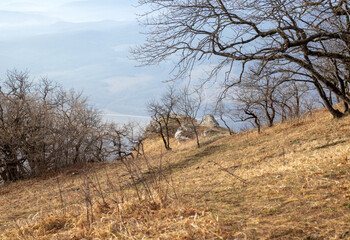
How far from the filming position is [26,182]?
1909 centimetres

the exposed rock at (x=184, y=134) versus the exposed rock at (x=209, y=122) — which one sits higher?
the exposed rock at (x=209, y=122)

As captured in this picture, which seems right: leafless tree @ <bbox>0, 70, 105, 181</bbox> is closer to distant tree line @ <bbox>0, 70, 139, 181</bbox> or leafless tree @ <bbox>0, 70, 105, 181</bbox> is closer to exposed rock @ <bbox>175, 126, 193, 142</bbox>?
distant tree line @ <bbox>0, 70, 139, 181</bbox>

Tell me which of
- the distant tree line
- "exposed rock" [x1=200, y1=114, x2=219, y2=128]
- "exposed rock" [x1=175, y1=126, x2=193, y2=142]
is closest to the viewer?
the distant tree line

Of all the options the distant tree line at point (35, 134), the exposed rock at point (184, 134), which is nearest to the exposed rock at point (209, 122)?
the exposed rock at point (184, 134)

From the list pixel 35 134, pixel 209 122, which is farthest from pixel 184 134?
pixel 35 134

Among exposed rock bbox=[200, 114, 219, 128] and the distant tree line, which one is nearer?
the distant tree line

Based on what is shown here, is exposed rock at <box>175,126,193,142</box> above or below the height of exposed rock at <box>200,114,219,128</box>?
below

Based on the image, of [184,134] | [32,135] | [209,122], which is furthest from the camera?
[209,122]

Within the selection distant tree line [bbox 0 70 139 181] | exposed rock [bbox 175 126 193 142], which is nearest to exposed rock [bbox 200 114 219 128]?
exposed rock [bbox 175 126 193 142]

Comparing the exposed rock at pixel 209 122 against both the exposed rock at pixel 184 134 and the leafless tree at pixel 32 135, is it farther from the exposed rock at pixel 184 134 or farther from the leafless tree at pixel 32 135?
the leafless tree at pixel 32 135

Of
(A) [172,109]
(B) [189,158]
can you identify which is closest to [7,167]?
(B) [189,158]

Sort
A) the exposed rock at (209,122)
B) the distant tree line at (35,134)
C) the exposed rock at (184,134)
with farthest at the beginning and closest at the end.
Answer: the exposed rock at (209,122) < the exposed rock at (184,134) < the distant tree line at (35,134)

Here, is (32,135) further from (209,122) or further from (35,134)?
(209,122)

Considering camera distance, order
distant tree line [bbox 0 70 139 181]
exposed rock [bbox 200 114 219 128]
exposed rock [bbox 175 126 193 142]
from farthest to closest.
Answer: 1. exposed rock [bbox 200 114 219 128]
2. exposed rock [bbox 175 126 193 142]
3. distant tree line [bbox 0 70 139 181]
